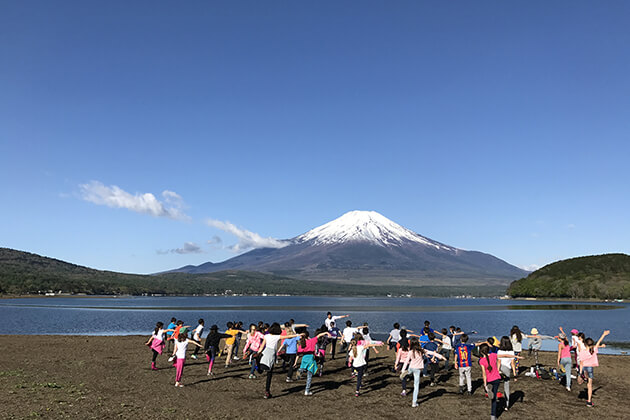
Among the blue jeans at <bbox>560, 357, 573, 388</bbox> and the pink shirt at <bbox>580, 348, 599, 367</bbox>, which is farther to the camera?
the blue jeans at <bbox>560, 357, 573, 388</bbox>

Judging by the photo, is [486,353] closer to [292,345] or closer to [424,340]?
[424,340]

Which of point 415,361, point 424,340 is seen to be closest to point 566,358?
point 424,340

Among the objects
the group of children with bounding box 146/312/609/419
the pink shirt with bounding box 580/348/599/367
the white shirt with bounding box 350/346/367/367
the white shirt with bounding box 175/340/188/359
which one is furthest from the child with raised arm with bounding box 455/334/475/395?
the white shirt with bounding box 175/340/188/359

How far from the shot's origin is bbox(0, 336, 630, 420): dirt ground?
15.0 metres

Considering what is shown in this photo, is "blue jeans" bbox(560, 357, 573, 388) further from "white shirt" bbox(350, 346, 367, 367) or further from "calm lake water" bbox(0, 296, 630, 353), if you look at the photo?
"calm lake water" bbox(0, 296, 630, 353)

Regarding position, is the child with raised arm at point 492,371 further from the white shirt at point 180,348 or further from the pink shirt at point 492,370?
the white shirt at point 180,348

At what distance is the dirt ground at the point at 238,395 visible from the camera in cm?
1498

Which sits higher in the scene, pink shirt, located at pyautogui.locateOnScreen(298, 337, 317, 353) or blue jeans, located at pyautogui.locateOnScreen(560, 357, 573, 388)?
pink shirt, located at pyautogui.locateOnScreen(298, 337, 317, 353)

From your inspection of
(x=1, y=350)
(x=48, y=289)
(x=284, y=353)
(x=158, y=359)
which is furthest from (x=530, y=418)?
(x=48, y=289)

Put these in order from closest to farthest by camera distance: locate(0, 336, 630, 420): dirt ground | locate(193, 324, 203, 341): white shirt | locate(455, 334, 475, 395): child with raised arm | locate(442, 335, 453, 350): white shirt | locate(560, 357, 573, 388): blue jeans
Answer: locate(0, 336, 630, 420): dirt ground < locate(455, 334, 475, 395): child with raised arm < locate(560, 357, 573, 388): blue jeans < locate(442, 335, 453, 350): white shirt < locate(193, 324, 203, 341): white shirt

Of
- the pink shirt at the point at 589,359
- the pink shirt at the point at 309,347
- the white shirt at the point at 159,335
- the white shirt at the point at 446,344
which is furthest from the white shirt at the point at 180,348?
the pink shirt at the point at 589,359

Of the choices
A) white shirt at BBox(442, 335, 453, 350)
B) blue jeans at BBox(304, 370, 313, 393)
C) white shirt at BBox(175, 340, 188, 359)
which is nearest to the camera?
blue jeans at BBox(304, 370, 313, 393)

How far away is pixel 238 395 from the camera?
17.8m

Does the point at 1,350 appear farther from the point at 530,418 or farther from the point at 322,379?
the point at 530,418
